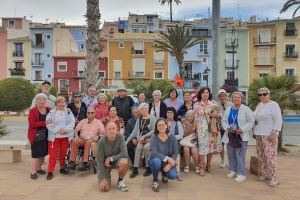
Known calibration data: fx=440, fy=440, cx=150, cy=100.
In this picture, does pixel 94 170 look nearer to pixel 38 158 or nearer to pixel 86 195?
pixel 38 158

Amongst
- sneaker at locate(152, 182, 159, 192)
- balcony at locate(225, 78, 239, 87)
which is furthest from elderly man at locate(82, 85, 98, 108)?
balcony at locate(225, 78, 239, 87)

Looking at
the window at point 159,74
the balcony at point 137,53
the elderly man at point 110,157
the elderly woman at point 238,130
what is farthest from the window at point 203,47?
the elderly man at point 110,157

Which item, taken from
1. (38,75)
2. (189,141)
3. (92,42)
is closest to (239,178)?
(189,141)

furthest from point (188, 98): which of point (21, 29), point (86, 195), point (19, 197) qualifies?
point (21, 29)

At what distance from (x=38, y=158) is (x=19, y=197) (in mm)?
1415

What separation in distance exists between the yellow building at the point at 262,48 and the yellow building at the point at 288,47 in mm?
595

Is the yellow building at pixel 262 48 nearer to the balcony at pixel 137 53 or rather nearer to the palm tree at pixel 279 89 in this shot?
the balcony at pixel 137 53

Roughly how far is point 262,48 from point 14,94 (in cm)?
3233

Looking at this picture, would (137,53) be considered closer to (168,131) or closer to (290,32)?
(290,32)

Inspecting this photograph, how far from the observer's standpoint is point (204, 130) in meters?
7.91

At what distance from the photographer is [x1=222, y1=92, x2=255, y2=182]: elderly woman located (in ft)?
24.4

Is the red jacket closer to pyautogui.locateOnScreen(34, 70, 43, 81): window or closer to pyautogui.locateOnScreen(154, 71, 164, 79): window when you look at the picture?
pyautogui.locateOnScreen(154, 71, 164, 79): window

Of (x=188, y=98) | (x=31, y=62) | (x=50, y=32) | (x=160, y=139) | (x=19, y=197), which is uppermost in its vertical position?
(x=50, y=32)

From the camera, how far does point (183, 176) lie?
25.4ft
